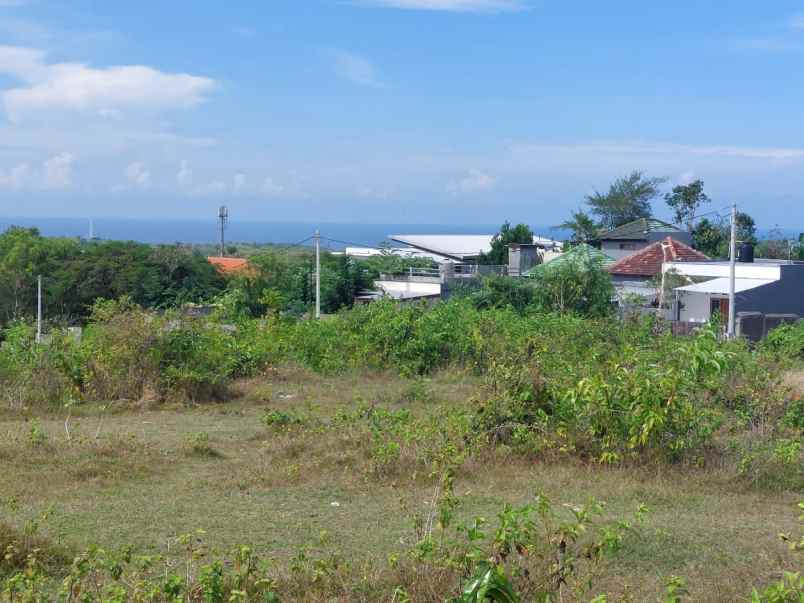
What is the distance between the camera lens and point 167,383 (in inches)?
516

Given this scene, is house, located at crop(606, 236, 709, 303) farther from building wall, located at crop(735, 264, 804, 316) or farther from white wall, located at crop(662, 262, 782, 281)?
building wall, located at crop(735, 264, 804, 316)

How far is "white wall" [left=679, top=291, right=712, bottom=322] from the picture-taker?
26.3 metres

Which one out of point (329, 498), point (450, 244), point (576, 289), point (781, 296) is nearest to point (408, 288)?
point (576, 289)

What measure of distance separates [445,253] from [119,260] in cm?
2912

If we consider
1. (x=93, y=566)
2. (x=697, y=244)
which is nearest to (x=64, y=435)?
(x=93, y=566)

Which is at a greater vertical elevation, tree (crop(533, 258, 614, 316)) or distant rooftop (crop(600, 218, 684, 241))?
distant rooftop (crop(600, 218, 684, 241))

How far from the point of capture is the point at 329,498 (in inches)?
302

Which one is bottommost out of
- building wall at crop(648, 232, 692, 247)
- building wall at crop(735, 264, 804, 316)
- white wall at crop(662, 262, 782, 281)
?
building wall at crop(735, 264, 804, 316)

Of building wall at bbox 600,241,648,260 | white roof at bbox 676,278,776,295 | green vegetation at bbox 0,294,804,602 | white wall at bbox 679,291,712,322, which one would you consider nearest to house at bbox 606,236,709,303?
white wall at bbox 679,291,712,322

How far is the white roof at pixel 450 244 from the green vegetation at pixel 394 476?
4853 centimetres

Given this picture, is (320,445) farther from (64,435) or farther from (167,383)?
(167,383)

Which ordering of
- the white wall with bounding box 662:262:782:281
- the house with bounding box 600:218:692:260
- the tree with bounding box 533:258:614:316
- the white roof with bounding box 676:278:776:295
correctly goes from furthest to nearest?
the house with bounding box 600:218:692:260 < the white wall with bounding box 662:262:782:281 < the white roof with bounding box 676:278:776:295 < the tree with bounding box 533:258:614:316

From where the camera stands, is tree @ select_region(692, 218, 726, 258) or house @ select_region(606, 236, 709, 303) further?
tree @ select_region(692, 218, 726, 258)

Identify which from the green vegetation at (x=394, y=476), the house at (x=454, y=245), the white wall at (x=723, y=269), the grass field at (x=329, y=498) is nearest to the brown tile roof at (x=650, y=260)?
the white wall at (x=723, y=269)
